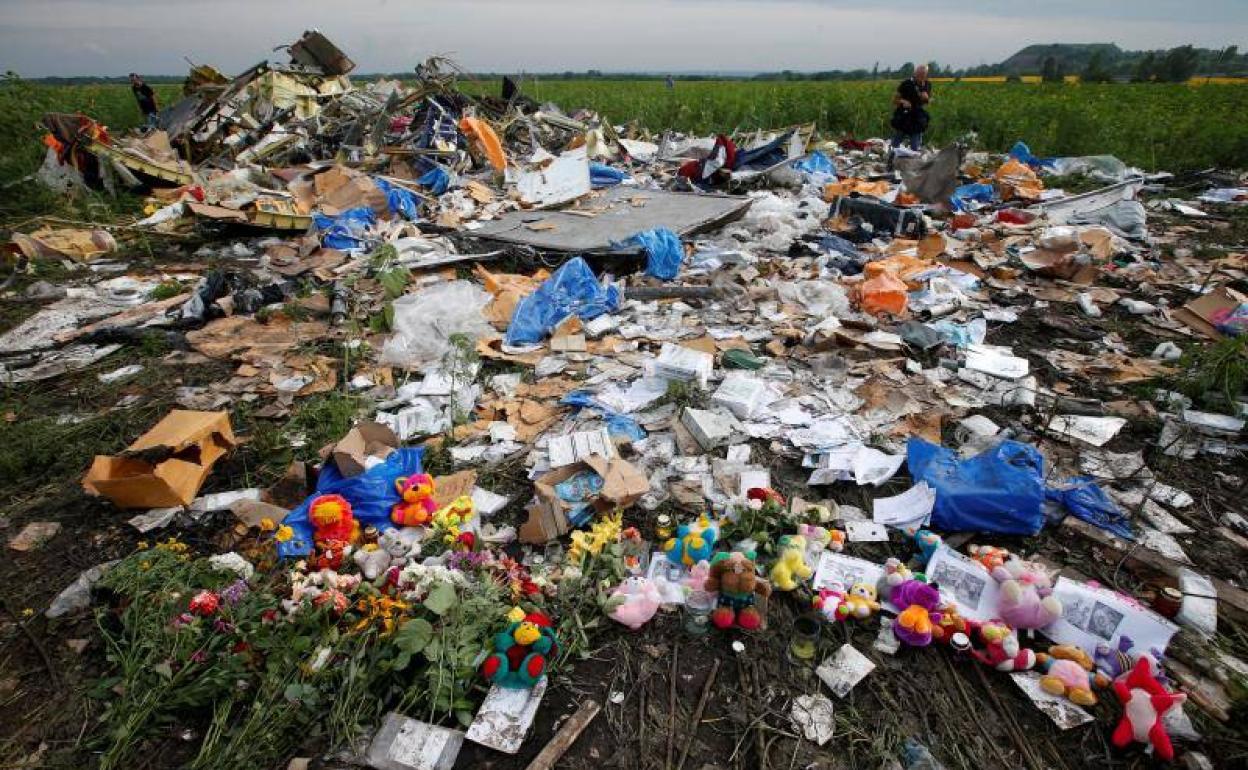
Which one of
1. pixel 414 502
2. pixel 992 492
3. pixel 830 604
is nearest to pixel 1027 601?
pixel 992 492

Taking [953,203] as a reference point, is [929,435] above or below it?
below

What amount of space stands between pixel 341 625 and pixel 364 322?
315cm

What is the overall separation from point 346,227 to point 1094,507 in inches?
282

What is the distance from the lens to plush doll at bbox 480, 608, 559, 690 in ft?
6.44

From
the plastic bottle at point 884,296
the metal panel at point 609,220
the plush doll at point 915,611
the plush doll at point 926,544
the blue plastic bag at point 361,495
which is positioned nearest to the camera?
the plush doll at point 915,611

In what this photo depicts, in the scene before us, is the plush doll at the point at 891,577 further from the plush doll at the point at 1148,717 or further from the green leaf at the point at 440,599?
the green leaf at the point at 440,599

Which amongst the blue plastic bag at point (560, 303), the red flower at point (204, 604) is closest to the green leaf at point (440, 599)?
the red flower at point (204, 604)

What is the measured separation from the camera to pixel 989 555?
7.85ft

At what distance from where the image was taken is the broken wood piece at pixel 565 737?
5.84 feet

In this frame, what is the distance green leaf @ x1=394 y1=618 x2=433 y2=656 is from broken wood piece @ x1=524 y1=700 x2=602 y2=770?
541mm

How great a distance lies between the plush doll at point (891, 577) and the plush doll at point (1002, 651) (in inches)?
11.7

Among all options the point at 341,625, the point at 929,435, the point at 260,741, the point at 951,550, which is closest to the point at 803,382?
the point at 929,435

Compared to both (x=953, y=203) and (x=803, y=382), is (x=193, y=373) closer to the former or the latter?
(x=803, y=382)

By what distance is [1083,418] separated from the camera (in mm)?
3391
